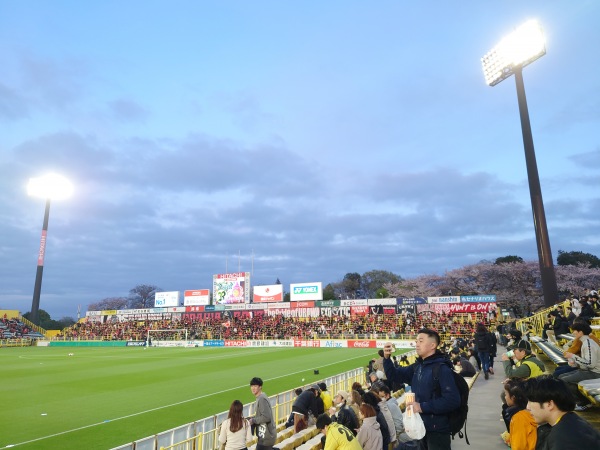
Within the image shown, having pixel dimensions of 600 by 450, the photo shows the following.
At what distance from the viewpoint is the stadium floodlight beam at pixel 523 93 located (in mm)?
33969

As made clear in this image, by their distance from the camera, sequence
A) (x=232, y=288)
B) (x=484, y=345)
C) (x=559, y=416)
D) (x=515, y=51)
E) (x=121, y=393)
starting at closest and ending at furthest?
(x=559, y=416) < (x=484, y=345) < (x=121, y=393) < (x=515, y=51) < (x=232, y=288)

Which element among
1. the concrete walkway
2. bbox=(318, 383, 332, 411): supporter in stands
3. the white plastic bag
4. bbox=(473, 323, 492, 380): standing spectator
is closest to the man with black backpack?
the white plastic bag

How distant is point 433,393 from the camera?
4.28 meters

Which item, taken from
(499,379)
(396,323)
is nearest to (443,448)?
(499,379)

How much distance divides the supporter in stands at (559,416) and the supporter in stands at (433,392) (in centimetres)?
103

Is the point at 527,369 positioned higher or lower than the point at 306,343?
higher

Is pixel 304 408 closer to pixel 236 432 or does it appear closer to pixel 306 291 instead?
pixel 236 432

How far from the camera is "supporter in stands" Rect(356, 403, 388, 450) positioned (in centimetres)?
598

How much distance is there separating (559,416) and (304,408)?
781 cm

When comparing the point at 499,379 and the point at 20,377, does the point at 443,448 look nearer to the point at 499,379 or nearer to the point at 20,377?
the point at 499,379

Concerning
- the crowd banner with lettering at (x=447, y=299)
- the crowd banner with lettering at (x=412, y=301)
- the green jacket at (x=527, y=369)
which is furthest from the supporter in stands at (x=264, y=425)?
the crowd banner with lettering at (x=447, y=299)

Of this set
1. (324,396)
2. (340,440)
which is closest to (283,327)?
(324,396)

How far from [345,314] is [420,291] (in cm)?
2979

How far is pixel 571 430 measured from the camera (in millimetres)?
2814
